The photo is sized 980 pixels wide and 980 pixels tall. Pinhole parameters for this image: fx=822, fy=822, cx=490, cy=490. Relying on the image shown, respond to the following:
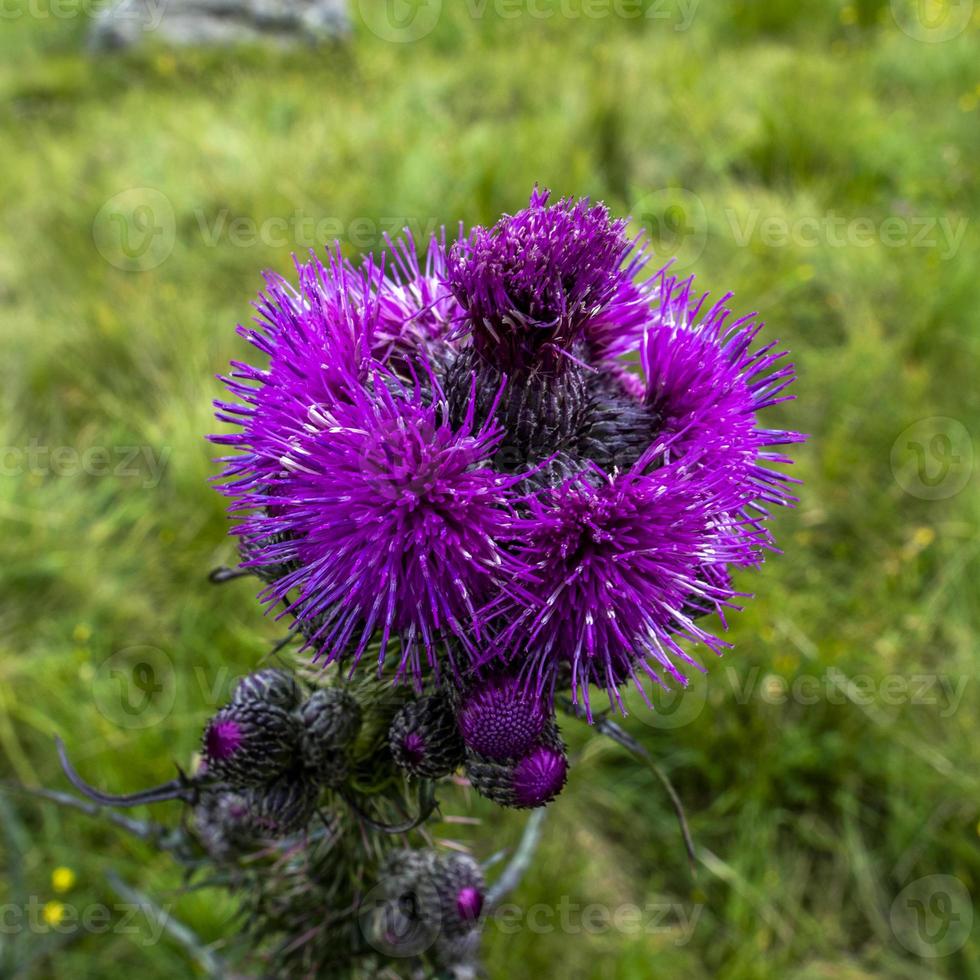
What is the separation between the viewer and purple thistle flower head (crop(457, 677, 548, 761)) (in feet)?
4.33

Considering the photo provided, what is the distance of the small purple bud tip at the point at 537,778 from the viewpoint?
1.36m

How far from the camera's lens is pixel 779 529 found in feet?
13.3

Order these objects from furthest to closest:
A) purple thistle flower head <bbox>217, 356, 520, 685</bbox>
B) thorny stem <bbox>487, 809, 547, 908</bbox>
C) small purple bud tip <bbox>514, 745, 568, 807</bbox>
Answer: thorny stem <bbox>487, 809, 547, 908</bbox>
small purple bud tip <bbox>514, 745, 568, 807</bbox>
purple thistle flower head <bbox>217, 356, 520, 685</bbox>

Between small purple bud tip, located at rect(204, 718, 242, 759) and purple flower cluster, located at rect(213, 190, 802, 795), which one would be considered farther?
small purple bud tip, located at rect(204, 718, 242, 759)

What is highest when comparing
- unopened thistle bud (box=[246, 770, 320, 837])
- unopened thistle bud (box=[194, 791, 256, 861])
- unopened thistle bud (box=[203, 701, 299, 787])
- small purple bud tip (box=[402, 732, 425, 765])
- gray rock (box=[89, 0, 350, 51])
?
gray rock (box=[89, 0, 350, 51])

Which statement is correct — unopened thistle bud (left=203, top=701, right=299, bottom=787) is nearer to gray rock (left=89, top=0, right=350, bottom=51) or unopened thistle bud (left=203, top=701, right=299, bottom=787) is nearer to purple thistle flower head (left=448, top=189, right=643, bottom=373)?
purple thistle flower head (left=448, top=189, right=643, bottom=373)

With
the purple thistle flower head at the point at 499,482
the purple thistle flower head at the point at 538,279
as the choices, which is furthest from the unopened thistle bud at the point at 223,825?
the purple thistle flower head at the point at 538,279

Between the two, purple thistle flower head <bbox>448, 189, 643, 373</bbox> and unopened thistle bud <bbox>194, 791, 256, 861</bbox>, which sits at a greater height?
purple thistle flower head <bbox>448, 189, 643, 373</bbox>

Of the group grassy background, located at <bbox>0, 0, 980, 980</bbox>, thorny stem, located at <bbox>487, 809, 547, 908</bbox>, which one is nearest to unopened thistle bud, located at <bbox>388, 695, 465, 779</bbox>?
thorny stem, located at <bbox>487, 809, 547, 908</bbox>

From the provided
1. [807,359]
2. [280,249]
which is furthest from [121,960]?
[807,359]

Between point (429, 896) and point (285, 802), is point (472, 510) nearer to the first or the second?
point (285, 802)

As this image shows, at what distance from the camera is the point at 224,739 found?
1.54 metres

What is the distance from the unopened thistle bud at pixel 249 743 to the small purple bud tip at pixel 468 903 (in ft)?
1.55

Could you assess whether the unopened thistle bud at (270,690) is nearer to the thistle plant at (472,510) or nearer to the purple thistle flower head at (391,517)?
the thistle plant at (472,510)
